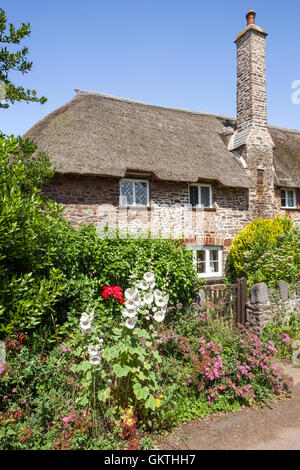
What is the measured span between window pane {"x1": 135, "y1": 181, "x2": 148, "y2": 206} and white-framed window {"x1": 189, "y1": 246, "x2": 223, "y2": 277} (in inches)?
111

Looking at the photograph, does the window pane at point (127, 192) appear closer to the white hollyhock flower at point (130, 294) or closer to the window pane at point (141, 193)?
the window pane at point (141, 193)

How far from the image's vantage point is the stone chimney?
1212 centimetres

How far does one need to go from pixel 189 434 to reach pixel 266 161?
11.2m

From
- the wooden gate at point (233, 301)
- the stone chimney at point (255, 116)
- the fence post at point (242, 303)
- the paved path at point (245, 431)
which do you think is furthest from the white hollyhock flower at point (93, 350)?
the stone chimney at point (255, 116)

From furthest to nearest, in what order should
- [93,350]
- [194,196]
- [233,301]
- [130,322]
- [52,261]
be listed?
1. [194,196]
2. [233,301]
3. [52,261]
4. [130,322]
5. [93,350]

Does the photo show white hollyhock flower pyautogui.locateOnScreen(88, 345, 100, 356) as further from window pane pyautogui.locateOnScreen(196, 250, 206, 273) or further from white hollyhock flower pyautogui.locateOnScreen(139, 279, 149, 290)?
window pane pyautogui.locateOnScreen(196, 250, 206, 273)

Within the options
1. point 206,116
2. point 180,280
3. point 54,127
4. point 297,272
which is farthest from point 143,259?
point 206,116

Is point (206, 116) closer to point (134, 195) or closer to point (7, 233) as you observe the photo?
point (134, 195)

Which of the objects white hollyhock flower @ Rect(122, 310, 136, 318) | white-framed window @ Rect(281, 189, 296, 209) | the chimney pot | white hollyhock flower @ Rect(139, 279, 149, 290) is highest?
the chimney pot

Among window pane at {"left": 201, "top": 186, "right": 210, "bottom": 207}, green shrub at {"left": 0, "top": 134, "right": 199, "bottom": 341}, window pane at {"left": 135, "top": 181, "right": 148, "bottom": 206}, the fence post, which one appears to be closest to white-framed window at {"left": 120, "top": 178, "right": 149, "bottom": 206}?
window pane at {"left": 135, "top": 181, "right": 148, "bottom": 206}

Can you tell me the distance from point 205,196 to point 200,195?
251mm

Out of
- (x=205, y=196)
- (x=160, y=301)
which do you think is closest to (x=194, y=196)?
(x=205, y=196)

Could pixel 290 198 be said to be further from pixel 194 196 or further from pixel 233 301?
pixel 233 301

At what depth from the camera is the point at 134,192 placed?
10.5 metres
